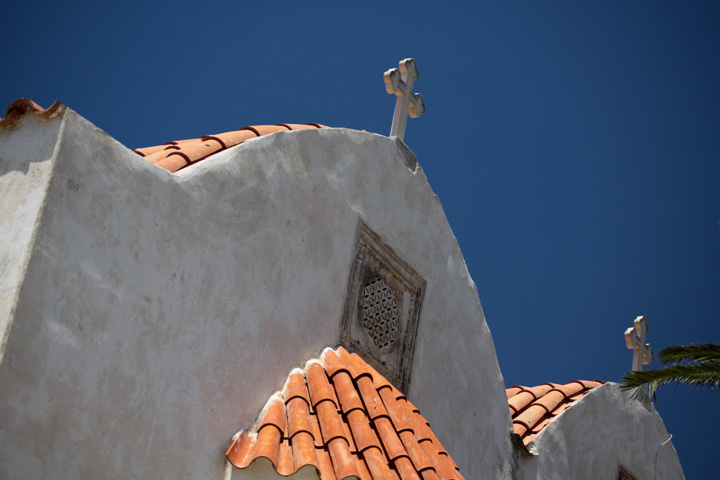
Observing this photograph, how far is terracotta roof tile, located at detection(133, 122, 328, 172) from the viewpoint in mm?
5418

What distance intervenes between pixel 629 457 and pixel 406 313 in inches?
131

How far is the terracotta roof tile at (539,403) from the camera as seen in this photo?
844 centimetres

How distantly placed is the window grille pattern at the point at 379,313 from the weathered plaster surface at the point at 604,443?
2.02 meters

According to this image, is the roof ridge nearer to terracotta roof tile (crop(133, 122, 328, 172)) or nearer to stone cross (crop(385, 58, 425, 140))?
stone cross (crop(385, 58, 425, 140))

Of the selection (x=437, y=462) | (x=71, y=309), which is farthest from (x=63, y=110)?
(x=437, y=462)

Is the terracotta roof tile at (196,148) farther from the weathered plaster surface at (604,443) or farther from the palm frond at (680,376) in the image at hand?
the weathered plaster surface at (604,443)

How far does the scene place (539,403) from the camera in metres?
8.77

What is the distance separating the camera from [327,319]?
6.38 meters

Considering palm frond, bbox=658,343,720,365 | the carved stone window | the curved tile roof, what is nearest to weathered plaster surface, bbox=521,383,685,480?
palm frond, bbox=658,343,720,365

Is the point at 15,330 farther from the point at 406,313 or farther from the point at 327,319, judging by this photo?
the point at 406,313

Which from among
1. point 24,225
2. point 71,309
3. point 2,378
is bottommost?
point 2,378

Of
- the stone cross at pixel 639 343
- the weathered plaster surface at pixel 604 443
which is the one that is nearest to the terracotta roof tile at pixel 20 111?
the weathered plaster surface at pixel 604 443

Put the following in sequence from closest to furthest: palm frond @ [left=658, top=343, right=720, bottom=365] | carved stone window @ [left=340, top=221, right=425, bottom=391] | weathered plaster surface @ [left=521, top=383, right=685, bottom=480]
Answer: carved stone window @ [left=340, top=221, right=425, bottom=391]
palm frond @ [left=658, top=343, right=720, bottom=365]
weathered plaster surface @ [left=521, top=383, right=685, bottom=480]

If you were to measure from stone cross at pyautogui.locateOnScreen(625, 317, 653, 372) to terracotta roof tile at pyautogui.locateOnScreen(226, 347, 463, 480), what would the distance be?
14.5ft
